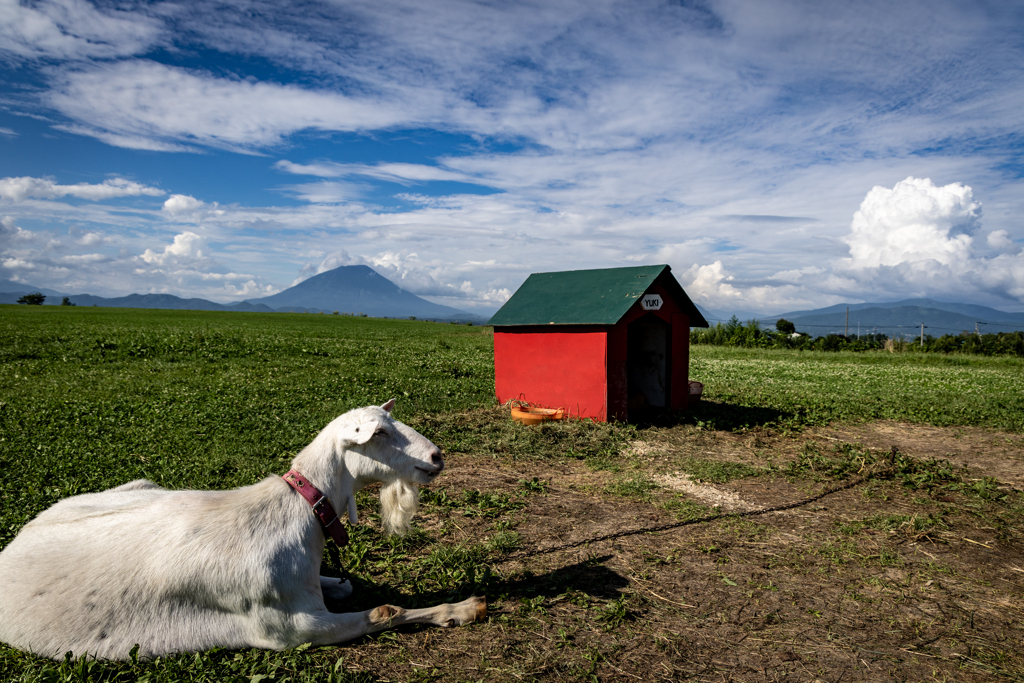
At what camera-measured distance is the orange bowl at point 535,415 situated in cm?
1047

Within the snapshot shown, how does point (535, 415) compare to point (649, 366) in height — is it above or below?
below

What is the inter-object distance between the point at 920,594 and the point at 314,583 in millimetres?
5175

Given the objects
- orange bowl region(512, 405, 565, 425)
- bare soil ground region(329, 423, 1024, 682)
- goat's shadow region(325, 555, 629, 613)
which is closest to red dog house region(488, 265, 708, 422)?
orange bowl region(512, 405, 565, 425)

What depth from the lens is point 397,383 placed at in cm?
1452

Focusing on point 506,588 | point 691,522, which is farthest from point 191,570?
point 691,522

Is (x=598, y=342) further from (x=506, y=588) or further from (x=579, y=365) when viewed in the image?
(x=506, y=588)

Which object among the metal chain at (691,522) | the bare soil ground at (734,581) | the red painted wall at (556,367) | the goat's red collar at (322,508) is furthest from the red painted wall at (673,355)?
the goat's red collar at (322,508)

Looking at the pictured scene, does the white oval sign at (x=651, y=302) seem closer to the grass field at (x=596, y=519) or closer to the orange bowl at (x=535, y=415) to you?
the grass field at (x=596, y=519)

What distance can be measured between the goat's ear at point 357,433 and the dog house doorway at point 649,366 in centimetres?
902

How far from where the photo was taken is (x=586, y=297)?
11.6m

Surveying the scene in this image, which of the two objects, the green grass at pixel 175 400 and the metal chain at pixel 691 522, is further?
the green grass at pixel 175 400

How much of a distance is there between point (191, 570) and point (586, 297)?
9.39 metres

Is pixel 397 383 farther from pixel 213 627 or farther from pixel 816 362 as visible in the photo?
pixel 816 362

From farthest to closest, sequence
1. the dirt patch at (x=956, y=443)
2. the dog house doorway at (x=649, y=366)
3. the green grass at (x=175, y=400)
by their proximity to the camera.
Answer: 1. the dog house doorway at (x=649, y=366)
2. the dirt patch at (x=956, y=443)
3. the green grass at (x=175, y=400)
